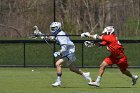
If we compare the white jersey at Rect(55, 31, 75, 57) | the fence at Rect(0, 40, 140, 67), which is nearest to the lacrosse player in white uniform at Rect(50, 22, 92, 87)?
the white jersey at Rect(55, 31, 75, 57)

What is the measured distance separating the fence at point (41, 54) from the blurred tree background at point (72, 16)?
0.62 meters

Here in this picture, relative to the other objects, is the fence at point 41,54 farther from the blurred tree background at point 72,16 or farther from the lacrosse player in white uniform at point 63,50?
the lacrosse player in white uniform at point 63,50

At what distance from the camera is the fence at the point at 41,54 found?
27688mm

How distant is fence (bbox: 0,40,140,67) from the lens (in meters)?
27.7

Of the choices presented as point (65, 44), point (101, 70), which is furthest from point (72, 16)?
point (101, 70)

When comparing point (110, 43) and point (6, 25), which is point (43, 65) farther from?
point (110, 43)

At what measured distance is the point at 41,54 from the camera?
1145 inches

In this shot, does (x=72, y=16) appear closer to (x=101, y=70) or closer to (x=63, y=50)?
(x=63, y=50)

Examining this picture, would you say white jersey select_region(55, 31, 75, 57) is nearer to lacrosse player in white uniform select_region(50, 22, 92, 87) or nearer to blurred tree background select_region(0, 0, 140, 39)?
lacrosse player in white uniform select_region(50, 22, 92, 87)

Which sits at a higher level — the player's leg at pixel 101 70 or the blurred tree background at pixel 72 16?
the blurred tree background at pixel 72 16

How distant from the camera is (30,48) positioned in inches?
1115

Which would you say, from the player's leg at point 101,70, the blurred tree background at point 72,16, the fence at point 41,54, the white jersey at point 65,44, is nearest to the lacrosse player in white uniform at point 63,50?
the white jersey at point 65,44

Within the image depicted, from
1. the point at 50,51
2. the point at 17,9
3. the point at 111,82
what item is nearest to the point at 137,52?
the point at 50,51

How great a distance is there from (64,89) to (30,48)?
13067mm
